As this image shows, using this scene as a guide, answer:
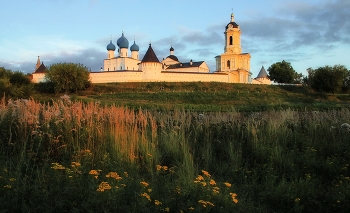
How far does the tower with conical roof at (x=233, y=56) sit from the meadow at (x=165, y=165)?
65275 mm

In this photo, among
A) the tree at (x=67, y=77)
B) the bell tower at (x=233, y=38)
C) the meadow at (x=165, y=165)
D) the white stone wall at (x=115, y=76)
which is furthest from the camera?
the bell tower at (x=233, y=38)

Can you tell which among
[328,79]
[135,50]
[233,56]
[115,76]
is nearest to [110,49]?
[135,50]

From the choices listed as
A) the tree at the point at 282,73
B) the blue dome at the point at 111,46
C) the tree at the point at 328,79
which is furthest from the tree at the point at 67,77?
the tree at the point at 282,73

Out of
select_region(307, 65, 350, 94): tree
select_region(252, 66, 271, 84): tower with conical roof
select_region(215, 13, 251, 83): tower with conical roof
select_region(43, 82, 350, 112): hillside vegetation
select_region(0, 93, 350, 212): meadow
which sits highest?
select_region(215, 13, 251, 83): tower with conical roof

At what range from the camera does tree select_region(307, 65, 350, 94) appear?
5019cm

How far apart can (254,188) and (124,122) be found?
302cm

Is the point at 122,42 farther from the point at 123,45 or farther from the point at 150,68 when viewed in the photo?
the point at 150,68

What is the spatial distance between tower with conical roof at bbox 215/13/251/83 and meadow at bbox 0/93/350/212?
65275 millimetres

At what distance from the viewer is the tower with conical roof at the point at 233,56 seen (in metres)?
71.5

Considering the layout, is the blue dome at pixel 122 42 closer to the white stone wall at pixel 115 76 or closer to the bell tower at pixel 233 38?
the white stone wall at pixel 115 76

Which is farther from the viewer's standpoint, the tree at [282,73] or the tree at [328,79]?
the tree at [282,73]

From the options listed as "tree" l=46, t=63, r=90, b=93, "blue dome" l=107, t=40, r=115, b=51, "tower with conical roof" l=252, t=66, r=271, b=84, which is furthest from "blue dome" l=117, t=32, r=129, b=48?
"tower with conical roof" l=252, t=66, r=271, b=84

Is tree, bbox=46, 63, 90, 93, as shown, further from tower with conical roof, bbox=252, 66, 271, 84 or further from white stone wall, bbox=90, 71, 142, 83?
tower with conical roof, bbox=252, 66, 271, 84

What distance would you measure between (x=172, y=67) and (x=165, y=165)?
72276 millimetres
